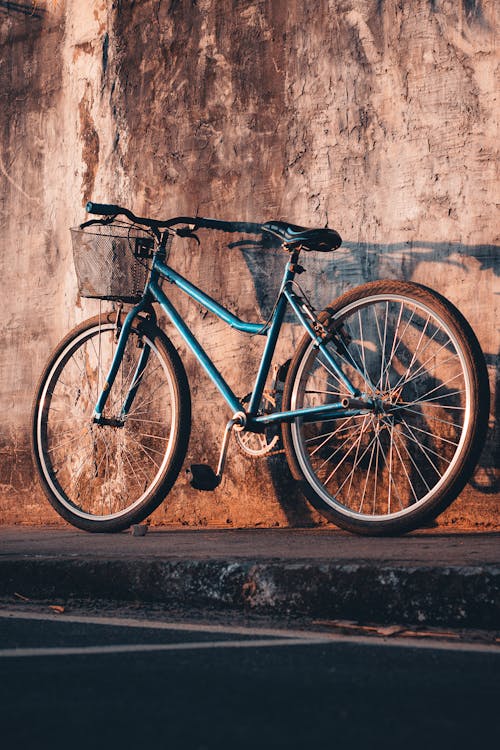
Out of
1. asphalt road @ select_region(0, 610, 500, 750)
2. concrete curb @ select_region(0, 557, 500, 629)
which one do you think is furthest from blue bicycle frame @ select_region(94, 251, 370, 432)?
asphalt road @ select_region(0, 610, 500, 750)

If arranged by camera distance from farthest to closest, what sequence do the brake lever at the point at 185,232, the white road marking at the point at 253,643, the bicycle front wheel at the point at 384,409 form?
the brake lever at the point at 185,232, the bicycle front wheel at the point at 384,409, the white road marking at the point at 253,643

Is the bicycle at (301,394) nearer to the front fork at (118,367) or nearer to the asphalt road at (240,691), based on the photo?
the front fork at (118,367)

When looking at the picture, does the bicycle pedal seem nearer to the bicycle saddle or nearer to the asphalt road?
the bicycle saddle

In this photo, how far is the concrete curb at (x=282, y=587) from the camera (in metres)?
3.03

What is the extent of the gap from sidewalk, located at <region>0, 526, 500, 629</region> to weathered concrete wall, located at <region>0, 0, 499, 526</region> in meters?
0.94

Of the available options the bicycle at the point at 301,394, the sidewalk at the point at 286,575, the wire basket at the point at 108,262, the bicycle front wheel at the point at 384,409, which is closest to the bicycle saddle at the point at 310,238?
the bicycle at the point at 301,394

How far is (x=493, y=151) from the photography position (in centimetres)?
449

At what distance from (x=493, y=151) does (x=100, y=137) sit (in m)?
2.30

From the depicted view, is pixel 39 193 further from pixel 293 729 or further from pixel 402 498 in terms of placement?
pixel 293 729

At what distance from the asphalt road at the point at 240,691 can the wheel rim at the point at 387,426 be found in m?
1.67

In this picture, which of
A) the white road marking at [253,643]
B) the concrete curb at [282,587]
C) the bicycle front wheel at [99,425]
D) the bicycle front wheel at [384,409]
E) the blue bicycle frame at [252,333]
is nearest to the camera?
the white road marking at [253,643]

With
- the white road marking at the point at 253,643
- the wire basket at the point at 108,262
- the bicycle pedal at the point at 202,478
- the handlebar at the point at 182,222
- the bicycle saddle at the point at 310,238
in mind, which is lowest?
the white road marking at the point at 253,643

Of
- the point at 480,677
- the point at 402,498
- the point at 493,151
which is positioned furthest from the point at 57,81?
the point at 480,677

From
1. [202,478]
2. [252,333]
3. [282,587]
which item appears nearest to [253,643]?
[282,587]
